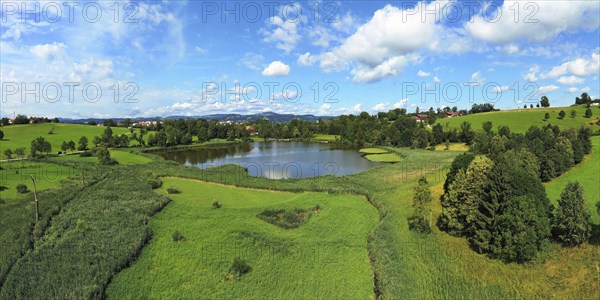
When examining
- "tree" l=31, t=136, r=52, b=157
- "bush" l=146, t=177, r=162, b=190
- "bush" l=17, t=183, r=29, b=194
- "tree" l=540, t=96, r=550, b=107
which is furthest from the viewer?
"tree" l=540, t=96, r=550, b=107

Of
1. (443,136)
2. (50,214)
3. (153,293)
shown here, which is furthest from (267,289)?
(443,136)

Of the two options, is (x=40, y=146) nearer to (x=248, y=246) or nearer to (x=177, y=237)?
(x=177, y=237)

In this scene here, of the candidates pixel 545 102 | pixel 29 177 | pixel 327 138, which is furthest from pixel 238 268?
pixel 545 102

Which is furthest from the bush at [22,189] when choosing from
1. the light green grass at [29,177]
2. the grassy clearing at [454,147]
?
the grassy clearing at [454,147]

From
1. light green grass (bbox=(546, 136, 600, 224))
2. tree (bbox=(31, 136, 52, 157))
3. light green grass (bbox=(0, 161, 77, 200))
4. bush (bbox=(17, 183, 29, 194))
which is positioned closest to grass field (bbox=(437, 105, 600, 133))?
light green grass (bbox=(546, 136, 600, 224))

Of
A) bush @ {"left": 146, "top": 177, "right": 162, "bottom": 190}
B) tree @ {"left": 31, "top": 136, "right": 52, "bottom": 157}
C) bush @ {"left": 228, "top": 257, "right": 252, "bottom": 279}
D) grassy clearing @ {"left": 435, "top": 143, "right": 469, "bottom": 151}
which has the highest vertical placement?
tree @ {"left": 31, "top": 136, "right": 52, "bottom": 157}

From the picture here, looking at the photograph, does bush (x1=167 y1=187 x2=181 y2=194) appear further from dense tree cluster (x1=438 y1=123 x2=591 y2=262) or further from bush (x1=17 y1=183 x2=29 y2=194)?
dense tree cluster (x1=438 y1=123 x2=591 y2=262)
